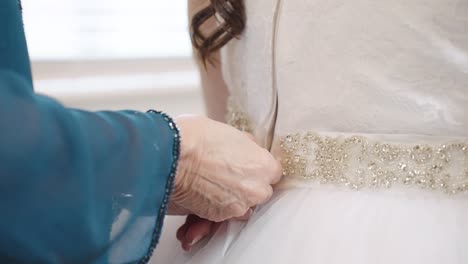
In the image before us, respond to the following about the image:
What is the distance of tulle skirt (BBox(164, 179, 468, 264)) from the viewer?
0.62 metres

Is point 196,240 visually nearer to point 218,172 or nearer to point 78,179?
point 218,172

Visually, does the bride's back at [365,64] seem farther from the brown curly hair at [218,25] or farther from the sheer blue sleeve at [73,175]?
the sheer blue sleeve at [73,175]

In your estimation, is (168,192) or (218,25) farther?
(218,25)

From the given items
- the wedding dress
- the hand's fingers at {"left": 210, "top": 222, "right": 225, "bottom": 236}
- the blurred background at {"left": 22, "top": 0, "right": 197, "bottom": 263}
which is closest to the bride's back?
A: the wedding dress

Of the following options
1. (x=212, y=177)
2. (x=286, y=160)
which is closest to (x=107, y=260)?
(x=212, y=177)

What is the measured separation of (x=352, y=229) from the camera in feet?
2.14

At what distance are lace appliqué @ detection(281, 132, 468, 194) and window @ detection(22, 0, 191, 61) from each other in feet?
2.97

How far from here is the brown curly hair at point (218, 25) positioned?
787mm

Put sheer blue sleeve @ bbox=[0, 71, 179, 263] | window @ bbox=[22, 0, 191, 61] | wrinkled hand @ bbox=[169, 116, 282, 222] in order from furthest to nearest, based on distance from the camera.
Answer: 1. window @ bbox=[22, 0, 191, 61]
2. wrinkled hand @ bbox=[169, 116, 282, 222]
3. sheer blue sleeve @ bbox=[0, 71, 179, 263]

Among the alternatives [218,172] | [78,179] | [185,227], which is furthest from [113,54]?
[78,179]

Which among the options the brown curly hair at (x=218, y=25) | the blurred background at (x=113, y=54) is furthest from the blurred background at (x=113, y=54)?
the brown curly hair at (x=218, y=25)

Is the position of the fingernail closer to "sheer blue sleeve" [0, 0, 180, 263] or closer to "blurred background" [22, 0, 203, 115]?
"sheer blue sleeve" [0, 0, 180, 263]

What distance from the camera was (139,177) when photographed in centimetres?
54

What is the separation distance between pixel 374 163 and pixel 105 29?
102 centimetres
